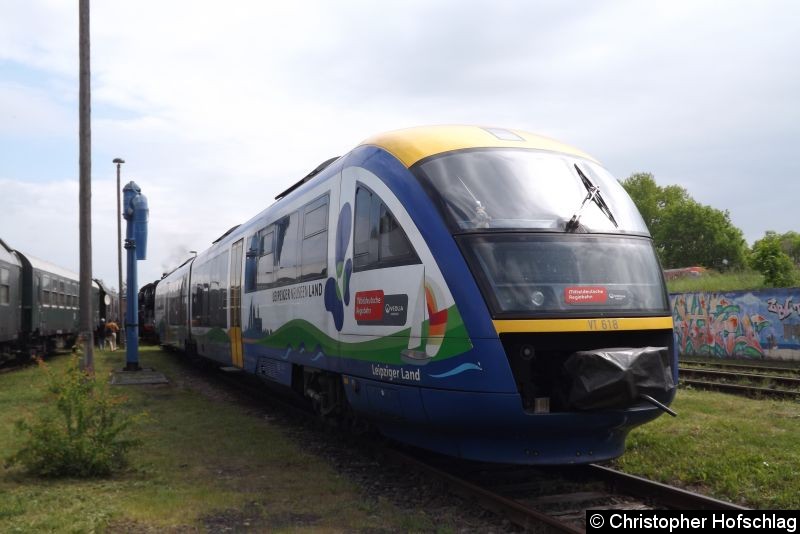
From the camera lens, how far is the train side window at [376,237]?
20.5 ft

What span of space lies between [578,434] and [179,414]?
7.46 m

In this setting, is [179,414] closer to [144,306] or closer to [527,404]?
[527,404]

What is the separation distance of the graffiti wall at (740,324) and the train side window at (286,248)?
37.7 ft

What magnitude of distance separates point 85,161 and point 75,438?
20.6 feet

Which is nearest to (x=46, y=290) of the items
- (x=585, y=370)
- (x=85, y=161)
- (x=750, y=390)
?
(x=85, y=161)

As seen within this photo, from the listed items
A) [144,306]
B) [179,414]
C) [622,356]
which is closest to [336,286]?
[622,356]

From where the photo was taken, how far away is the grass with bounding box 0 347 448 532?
559cm

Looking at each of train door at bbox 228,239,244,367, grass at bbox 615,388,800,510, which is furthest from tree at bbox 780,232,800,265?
train door at bbox 228,239,244,367

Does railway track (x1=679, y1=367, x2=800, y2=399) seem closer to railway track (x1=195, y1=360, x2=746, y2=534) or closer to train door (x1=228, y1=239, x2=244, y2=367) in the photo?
railway track (x1=195, y1=360, x2=746, y2=534)

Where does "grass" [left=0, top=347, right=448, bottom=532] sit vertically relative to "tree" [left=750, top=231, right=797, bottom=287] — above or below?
below

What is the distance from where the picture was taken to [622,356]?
5516mm

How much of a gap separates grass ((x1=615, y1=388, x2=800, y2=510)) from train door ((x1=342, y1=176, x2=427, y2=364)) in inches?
107

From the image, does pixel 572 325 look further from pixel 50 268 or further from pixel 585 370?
pixel 50 268

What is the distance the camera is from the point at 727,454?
717 centimetres
